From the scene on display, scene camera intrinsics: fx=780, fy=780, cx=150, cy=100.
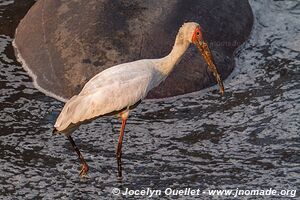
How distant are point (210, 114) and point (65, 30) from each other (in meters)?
Answer: 1.75

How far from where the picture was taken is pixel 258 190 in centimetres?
612

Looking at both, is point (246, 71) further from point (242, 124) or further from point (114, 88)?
point (114, 88)

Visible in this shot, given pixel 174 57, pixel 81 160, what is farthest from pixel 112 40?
pixel 81 160

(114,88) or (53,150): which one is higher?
(114,88)

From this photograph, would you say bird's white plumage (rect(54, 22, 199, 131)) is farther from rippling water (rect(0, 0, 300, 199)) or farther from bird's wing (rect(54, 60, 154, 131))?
rippling water (rect(0, 0, 300, 199))

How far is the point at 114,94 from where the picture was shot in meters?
6.34

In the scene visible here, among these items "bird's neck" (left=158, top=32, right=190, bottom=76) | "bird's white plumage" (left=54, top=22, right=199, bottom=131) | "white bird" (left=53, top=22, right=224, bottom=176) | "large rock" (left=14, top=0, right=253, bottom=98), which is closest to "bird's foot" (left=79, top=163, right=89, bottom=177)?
"white bird" (left=53, top=22, right=224, bottom=176)

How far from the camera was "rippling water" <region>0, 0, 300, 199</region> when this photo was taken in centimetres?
629

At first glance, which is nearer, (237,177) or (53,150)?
(237,177)

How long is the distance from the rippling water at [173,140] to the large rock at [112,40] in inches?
6.7

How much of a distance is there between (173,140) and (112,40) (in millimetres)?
1379

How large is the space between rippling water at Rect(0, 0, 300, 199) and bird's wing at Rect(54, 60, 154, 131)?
49cm

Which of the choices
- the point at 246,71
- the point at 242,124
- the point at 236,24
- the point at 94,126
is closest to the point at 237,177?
the point at 242,124

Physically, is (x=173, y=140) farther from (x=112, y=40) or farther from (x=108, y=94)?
(x=112, y=40)
